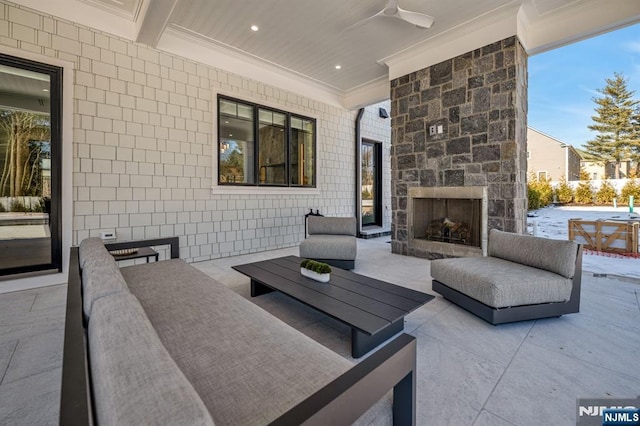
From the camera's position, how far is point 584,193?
9750 mm

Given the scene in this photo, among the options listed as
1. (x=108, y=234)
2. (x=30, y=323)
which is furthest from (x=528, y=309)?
(x=108, y=234)

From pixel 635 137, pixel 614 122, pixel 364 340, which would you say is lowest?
pixel 364 340

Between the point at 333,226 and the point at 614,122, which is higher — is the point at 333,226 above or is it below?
below

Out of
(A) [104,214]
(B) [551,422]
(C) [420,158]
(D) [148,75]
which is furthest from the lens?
(C) [420,158]

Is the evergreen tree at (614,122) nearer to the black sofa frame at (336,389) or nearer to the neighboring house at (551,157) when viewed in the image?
the neighboring house at (551,157)

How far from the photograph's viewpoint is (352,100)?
255 inches

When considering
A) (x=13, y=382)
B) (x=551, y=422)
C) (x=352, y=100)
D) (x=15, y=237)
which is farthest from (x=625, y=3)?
(x=15, y=237)

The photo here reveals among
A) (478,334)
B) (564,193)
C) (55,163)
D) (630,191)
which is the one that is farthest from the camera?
(564,193)

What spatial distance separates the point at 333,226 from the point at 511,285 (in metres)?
2.59

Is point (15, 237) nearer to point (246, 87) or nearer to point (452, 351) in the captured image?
point (246, 87)

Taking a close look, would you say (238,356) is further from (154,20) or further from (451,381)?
(154,20)

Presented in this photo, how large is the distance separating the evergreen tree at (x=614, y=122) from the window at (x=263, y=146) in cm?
1469

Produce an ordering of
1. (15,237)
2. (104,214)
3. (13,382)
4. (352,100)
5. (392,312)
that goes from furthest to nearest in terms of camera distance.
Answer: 1. (352,100)
2. (104,214)
3. (15,237)
4. (392,312)
5. (13,382)

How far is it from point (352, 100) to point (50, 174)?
5.53 metres
